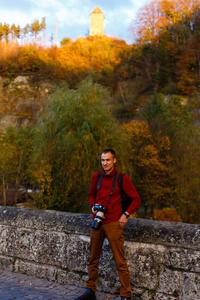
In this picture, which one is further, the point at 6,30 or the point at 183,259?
the point at 6,30

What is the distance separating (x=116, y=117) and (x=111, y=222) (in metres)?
34.3

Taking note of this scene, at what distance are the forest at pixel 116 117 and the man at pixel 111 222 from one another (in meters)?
15.9

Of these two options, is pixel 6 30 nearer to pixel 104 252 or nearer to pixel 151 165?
pixel 151 165

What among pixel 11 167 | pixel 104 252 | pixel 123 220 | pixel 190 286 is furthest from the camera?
pixel 11 167

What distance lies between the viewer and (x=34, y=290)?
4.21 meters

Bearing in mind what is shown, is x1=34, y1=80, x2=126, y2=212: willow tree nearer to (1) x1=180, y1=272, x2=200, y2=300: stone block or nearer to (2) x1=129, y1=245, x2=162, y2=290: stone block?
(2) x1=129, y1=245, x2=162, y2=290: stone block

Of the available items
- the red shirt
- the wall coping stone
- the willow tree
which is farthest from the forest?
the red shirt

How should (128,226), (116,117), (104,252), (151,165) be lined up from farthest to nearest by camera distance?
(116,117) < (151,165) < (104,252) < (128,226)

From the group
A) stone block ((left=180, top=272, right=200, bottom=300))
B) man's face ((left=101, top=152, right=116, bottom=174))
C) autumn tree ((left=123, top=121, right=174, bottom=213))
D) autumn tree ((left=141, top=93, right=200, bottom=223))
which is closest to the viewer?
stone block ((left=180, top=272, right=200, bottom=300))

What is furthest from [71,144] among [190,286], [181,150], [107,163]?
[190,286]

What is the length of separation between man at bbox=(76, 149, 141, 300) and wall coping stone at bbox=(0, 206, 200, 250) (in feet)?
1.10

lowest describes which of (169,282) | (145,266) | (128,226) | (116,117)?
(169,282)

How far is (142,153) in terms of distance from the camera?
107 ft

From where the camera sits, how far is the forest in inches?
882
